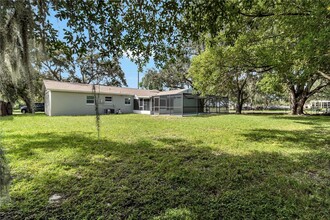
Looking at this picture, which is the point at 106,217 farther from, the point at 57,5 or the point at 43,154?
the point at 43,154

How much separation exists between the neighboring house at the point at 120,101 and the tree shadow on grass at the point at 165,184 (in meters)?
11.5

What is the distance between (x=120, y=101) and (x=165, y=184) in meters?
16.6

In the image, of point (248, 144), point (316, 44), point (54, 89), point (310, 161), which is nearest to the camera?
point (310, 161)

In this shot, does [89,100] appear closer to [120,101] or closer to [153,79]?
[120,101]

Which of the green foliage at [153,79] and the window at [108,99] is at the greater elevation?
the green foliage at [153,79]

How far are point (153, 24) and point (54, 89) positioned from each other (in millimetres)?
13870

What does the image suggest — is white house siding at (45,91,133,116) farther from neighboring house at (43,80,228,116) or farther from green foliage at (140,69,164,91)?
green foliage at (140,69,164,91)

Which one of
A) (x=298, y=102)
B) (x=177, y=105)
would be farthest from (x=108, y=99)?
(x=298, y=102)

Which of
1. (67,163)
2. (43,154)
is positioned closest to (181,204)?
(67,163)

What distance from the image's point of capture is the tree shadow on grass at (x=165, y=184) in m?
2.12

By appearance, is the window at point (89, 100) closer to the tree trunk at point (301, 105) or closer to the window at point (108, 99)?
the window at point (108, 99)

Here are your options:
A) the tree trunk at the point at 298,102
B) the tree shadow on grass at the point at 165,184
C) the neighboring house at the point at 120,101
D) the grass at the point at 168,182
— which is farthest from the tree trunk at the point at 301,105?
the tree shadow on grass at the point at 165,184

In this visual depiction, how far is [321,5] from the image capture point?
361 cm

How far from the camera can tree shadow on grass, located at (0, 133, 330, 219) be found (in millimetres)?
2121
